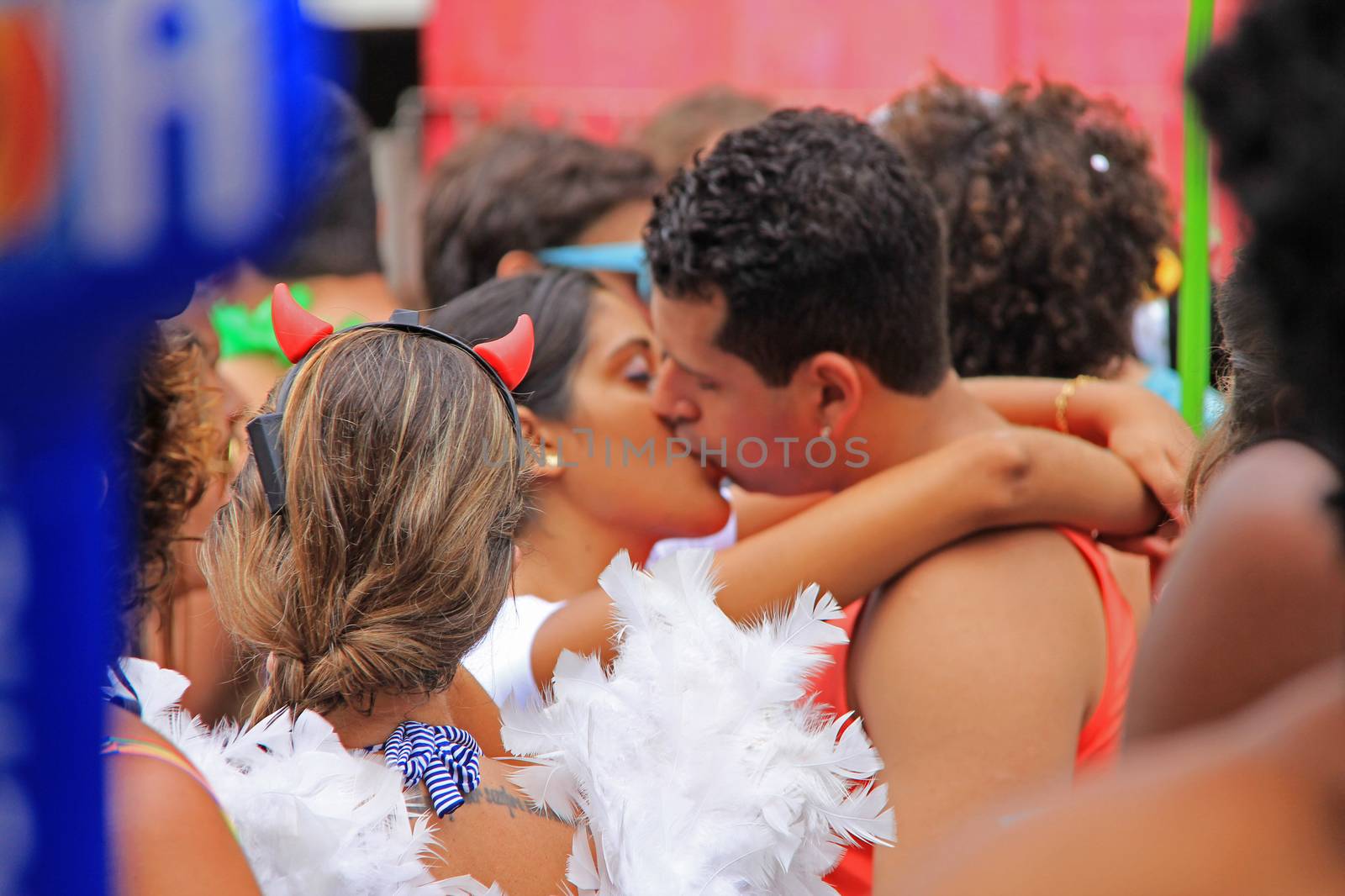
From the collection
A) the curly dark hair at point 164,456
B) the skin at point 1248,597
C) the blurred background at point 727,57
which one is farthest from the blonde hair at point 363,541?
the blurred background at point 727,57

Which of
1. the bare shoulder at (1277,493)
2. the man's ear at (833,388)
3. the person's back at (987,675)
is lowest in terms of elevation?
the person's back at (987,675)

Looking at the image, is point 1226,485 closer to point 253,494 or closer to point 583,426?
point 253,494

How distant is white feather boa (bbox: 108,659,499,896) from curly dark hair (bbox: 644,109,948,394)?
1027 mm

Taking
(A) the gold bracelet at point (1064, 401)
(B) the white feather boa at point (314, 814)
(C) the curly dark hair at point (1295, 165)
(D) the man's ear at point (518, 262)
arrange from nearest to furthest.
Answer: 1. (C) the curly dark hair at point (1295, 165)
2. (B) the white feather boa at point (314, 814)
3. (A) the gold bracelet at point (1064, 401)
4. (D) the man's ear at point (518, 262)

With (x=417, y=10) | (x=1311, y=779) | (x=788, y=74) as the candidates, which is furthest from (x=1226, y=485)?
(x=417, y=10)

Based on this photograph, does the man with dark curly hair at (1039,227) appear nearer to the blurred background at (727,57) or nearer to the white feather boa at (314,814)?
the white feather boa at (314,814)

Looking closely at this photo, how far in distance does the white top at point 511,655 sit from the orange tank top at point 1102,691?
442 millimetres

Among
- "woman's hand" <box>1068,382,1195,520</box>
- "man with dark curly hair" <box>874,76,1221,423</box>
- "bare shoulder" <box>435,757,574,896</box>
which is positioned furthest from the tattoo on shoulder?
"man with dark curly hair" <box>874,76,1221,423</box>

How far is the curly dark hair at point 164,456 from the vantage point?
5.58 feet

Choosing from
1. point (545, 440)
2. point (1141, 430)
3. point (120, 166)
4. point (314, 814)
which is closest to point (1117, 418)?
point (1141, 430)

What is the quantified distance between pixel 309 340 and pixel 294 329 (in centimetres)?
2

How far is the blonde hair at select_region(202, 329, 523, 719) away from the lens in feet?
4.44

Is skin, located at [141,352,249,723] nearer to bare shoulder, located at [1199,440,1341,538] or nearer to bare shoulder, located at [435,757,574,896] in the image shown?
bare shoulder, located at [435,757,574,896]

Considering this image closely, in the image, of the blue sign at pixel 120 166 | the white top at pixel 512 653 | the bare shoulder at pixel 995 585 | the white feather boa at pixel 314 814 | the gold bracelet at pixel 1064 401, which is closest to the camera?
the blue sign at pixel 120 166
